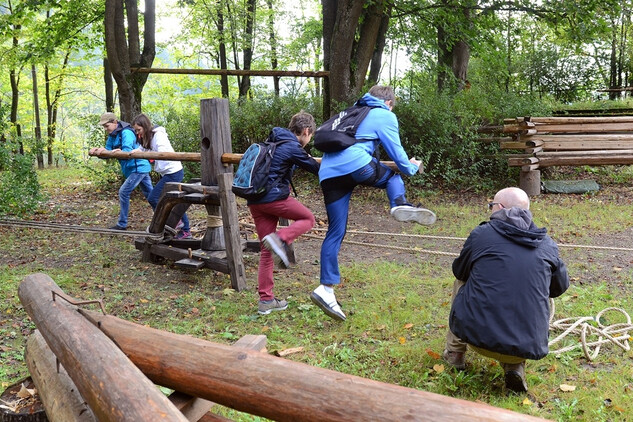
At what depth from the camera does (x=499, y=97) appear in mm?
13227

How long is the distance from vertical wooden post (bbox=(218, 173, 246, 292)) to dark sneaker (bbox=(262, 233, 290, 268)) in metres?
1.05

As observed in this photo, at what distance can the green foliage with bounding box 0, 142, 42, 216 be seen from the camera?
419 inches

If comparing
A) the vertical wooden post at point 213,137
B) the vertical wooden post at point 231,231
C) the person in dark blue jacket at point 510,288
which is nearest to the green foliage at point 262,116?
the vertical wooden post at point 213,137

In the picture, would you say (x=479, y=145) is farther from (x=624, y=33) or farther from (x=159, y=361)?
(x=624, y=33)

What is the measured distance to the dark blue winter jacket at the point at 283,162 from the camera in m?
5.42

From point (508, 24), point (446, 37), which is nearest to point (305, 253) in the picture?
point (446, 37)

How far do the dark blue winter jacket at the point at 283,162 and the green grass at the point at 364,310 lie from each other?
1.17m

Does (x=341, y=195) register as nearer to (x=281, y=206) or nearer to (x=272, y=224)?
(x=281, y=206)

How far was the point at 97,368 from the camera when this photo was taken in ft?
7.98

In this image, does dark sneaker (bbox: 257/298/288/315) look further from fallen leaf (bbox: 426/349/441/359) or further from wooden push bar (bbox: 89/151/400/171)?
fallen leaf (bbox: 426/349/441/359)

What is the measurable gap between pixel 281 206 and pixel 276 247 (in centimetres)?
42

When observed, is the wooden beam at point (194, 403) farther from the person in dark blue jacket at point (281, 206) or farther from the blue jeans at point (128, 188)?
the blue jeans at point (128, 188)

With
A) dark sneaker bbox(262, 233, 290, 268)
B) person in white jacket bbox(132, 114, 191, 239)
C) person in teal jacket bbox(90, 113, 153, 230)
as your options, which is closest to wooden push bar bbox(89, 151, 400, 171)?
person in teal jacket bbox(90, 113, 153, 230)

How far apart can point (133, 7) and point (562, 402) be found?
12.4 metres
